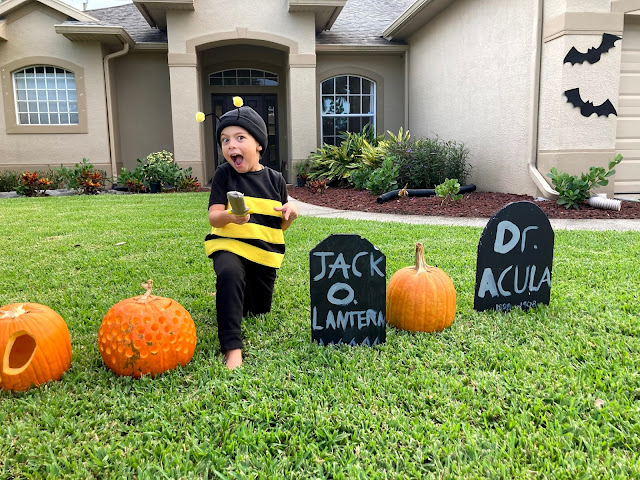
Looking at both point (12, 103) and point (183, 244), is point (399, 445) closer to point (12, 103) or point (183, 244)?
point (183, 244)

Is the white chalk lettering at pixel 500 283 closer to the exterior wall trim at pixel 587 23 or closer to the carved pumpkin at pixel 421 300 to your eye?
the carved pumpkin at pixel 421 300

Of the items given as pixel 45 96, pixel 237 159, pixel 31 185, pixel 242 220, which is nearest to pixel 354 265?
pixel 242 220

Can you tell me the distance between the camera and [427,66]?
36.1 ft

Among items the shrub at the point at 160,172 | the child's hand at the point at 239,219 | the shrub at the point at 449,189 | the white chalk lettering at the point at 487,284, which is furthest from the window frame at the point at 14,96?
the white chalk lettering at the point at 487,284

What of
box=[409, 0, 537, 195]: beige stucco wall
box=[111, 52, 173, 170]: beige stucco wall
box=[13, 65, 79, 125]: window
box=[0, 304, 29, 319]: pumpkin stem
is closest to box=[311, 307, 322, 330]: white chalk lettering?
box=[0, 304, 29, 319]: pumpkin stem

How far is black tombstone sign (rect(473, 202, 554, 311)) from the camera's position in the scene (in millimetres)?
2547

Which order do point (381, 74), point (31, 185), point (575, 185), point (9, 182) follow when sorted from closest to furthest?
point (575, 185), point (31, 185), point (9, 182), point (381, 74)

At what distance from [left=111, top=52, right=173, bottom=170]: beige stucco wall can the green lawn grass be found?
9591mm

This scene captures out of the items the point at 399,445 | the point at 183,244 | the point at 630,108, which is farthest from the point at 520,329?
the point at 630,108

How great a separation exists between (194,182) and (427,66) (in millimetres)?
5792

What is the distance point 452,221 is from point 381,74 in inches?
296

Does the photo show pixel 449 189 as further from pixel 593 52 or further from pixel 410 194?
pixel 593 52

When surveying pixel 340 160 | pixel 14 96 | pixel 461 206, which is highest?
pixel 14 96

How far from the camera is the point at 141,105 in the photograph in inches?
468
